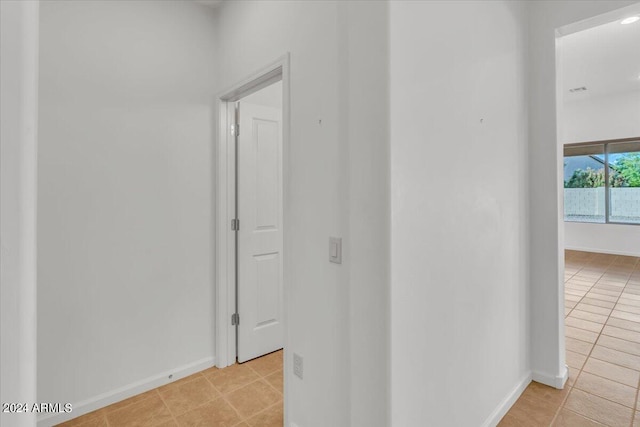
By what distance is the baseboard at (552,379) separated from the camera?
7.13 ft

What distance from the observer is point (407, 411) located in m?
1.25

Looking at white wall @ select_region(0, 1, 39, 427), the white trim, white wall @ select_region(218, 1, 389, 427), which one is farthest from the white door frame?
white wall @ select_region(0, 1, 39, 427)

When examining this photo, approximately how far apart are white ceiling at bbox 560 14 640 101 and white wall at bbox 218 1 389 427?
105 inches

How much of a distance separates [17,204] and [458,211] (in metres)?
1.59

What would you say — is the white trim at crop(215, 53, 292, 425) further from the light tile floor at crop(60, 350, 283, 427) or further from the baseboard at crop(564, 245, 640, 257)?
the baseboard at crop(564, 245, 640, 257)

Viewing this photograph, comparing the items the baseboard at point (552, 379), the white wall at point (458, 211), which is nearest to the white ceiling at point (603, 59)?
the white wall at point (458, 211)

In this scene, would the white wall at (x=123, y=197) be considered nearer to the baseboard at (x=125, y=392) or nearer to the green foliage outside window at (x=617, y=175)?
the baseboard at (x=125, y=392)

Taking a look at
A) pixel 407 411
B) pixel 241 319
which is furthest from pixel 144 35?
pixel 407 411

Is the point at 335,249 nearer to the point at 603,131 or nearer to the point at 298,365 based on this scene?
the point at 298,365

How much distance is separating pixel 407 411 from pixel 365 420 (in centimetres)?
17

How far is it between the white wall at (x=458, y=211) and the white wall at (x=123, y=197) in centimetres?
180

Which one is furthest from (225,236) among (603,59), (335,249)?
(603,59)

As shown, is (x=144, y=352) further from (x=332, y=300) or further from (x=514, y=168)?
(x=514, y=168)

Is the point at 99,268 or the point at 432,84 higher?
the point at 432,84
